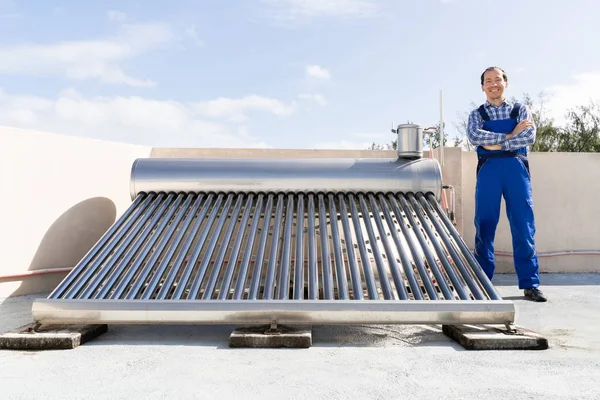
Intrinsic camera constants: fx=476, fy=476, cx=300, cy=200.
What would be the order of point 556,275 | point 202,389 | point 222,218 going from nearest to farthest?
point 202,389
point 222,218
point 556,275

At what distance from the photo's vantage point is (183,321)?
286cm

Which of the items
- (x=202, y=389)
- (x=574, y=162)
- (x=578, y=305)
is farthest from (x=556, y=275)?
(x=202, y=389)

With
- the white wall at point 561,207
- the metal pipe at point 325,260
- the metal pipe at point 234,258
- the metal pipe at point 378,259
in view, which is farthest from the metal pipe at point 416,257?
the white wall at point 561,207

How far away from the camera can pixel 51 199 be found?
4.90 meters

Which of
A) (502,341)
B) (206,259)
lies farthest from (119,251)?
(502,341)

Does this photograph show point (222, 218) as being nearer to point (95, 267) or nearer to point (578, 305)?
point (95, 267)

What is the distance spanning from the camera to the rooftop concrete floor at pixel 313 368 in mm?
2098

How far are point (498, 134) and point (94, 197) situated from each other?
4303 mm

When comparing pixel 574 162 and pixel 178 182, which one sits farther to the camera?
pixel 574 162

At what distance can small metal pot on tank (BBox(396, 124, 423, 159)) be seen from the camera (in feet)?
14.4

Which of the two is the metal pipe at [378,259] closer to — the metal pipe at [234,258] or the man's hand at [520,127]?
the metal pipe at [234,258]

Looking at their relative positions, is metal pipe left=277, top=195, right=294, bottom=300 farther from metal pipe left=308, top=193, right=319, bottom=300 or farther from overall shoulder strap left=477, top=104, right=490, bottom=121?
overall shoulder strap left=477, top=104, right=490, bottom=121

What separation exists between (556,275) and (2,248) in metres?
6.16

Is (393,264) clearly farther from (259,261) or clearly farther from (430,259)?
(259,261)
